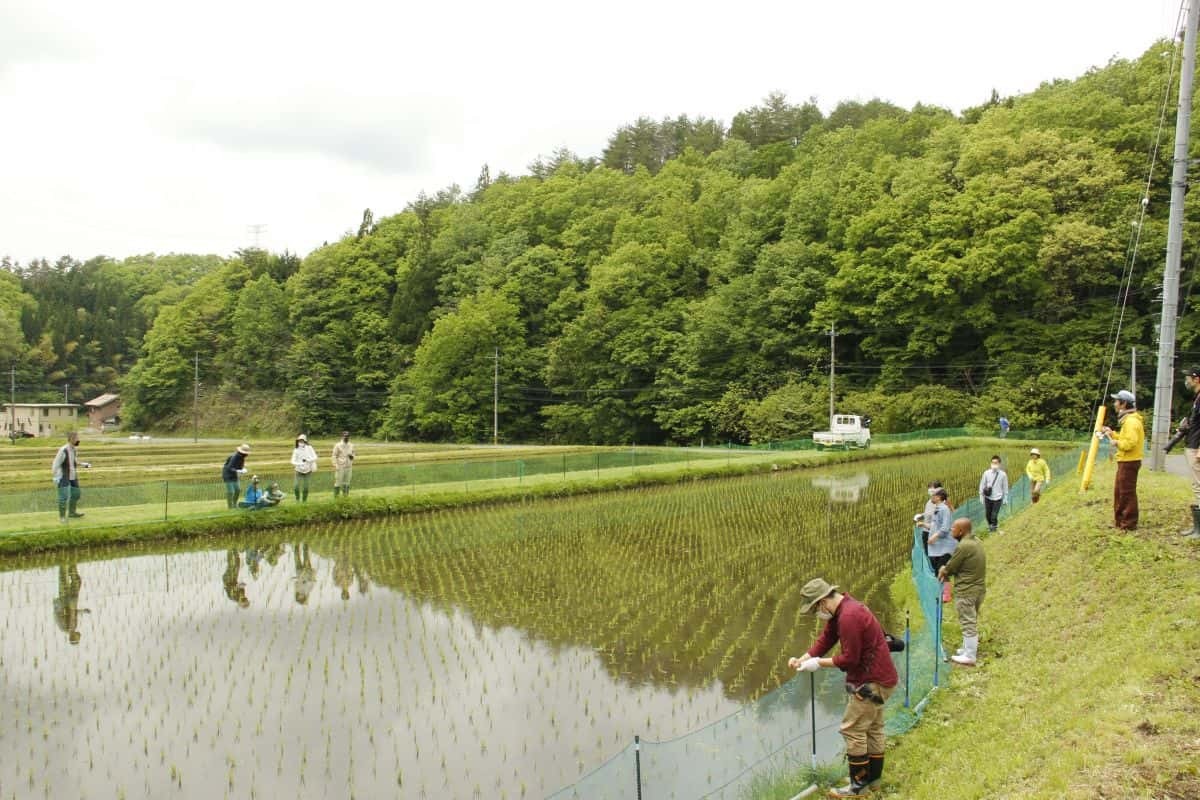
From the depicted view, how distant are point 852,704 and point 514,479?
23387mm

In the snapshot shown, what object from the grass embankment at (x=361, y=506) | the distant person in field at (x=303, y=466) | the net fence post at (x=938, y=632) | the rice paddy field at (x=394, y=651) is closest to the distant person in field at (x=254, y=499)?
the grass embankment at (x=361, y=506)

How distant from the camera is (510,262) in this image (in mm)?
82062

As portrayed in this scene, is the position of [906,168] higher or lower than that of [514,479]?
higher

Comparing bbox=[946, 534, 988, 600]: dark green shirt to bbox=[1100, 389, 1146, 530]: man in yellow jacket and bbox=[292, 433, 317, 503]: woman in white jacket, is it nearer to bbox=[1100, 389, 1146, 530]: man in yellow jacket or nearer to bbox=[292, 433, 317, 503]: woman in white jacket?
bbox=[1100, 389, 1146, 530]: man in yellow jacket

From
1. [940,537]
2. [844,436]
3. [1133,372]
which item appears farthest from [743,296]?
[940,537]

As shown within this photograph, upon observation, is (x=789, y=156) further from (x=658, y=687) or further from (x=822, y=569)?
(x=658, y=687)

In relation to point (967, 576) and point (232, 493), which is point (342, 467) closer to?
point (232, 493)

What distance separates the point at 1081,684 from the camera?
752 centimetres

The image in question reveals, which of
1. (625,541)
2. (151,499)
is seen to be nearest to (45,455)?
(151,499)

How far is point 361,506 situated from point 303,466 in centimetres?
212

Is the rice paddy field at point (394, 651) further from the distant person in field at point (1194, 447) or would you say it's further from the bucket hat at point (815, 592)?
the distant person in field at point (1194, 447)

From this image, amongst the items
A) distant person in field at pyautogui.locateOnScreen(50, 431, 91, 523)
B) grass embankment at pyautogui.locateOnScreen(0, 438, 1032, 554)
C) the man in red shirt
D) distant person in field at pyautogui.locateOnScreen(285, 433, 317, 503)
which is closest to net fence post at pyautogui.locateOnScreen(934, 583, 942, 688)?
the man in red shirt

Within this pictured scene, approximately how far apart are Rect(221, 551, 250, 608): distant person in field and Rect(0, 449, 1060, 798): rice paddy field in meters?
0.06

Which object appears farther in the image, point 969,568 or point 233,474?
point 233,474
